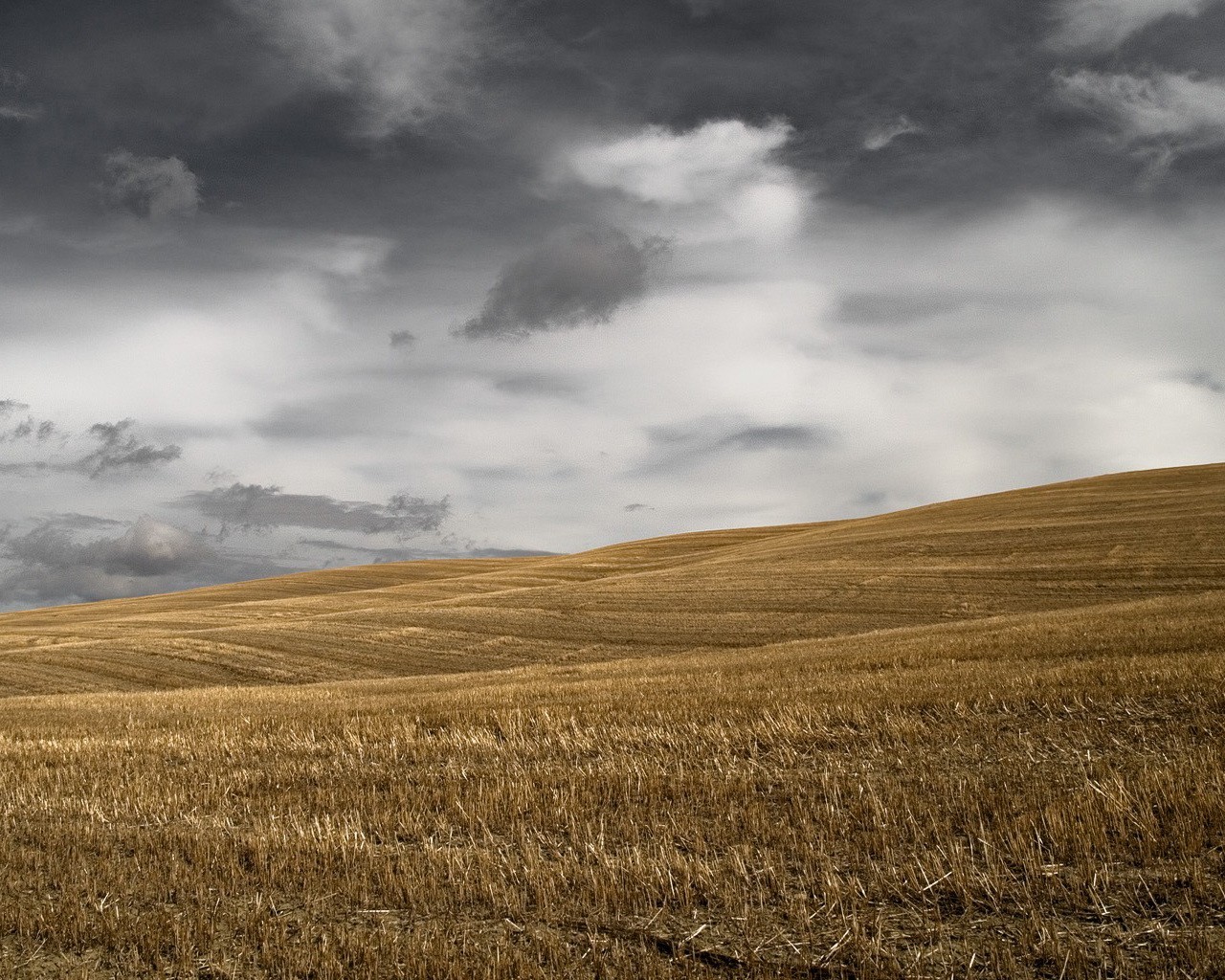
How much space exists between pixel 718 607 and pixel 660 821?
34216 mm

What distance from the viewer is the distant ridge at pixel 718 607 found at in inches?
1423

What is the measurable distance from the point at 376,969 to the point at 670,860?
2.46m

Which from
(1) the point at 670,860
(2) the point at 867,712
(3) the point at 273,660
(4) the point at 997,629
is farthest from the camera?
(3) the point at 273,660

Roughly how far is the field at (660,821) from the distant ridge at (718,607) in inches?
470

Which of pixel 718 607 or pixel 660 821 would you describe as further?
pixel 718 607

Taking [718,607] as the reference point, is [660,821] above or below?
above

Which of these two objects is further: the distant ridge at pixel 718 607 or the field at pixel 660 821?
the distant ridge at pixel 718 607

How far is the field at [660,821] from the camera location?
5871 mm

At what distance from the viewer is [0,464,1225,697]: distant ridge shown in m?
36.2

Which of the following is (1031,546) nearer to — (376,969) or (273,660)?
(273,660)

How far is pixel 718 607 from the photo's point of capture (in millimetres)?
42438

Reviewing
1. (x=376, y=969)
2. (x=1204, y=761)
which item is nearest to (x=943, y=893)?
(x=376, y=969)

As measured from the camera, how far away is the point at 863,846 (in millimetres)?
7539

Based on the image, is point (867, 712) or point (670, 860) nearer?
point (670, 860)
